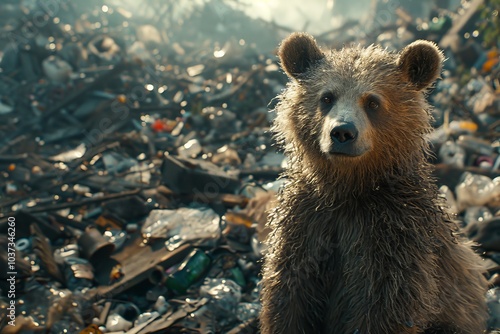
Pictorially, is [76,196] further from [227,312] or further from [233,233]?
[227,312]

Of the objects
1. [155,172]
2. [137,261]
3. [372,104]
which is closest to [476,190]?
[372,104]

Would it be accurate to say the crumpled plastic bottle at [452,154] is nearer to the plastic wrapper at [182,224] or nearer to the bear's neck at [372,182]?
the plastic wrapper at [182,224]

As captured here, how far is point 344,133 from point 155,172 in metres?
4.09

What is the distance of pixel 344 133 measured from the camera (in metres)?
2.30

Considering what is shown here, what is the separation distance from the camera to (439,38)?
10039 millimetres

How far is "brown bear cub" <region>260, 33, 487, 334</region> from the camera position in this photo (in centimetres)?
238

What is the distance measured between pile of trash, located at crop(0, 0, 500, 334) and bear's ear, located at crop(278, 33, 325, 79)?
50.4 inches

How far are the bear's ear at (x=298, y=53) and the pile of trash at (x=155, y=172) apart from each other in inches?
50.4

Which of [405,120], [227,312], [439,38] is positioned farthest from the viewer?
[439,38]

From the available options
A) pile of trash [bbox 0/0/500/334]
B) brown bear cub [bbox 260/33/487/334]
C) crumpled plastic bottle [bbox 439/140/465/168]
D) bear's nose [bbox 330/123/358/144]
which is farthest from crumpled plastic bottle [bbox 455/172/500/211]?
bear's nose [bbox 330/123/358/144]

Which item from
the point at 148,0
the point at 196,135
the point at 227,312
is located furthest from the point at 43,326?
the point at 148,0

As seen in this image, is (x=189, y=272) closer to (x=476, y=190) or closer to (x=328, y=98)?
(x=328, y=98)

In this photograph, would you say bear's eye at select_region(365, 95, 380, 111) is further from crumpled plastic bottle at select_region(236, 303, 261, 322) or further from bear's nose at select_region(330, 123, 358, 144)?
crumpled plastic bottle at select_region(236, 303, 261, 322)

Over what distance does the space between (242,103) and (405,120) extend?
5892mm
